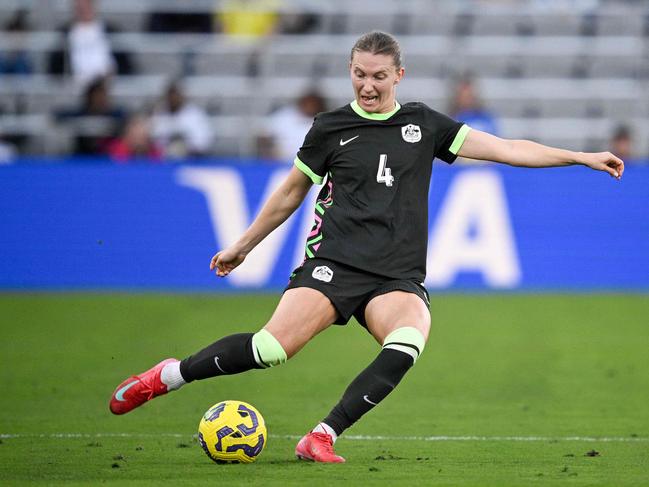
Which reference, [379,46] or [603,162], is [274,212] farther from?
[603,162]

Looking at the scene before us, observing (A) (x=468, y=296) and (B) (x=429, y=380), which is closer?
(B) (x=429, y=380)

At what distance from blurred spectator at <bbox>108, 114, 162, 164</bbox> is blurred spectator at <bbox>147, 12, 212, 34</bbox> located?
109 inches

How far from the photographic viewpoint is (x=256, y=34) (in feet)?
62.0

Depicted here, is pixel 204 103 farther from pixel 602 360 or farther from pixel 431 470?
pixel 431 470

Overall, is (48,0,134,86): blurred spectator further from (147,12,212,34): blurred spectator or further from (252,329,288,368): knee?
Answer: (252,329,288,368): knee

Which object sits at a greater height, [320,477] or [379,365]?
[379,365]

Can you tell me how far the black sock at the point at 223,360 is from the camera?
252 inches

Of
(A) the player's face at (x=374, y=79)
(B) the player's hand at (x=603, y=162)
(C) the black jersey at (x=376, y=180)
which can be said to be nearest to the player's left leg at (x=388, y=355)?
(C) the black jersey at (x=376, y=180)

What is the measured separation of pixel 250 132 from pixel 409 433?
10249mm

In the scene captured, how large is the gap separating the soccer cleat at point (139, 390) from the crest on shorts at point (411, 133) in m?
1.69

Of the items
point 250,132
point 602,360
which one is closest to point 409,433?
point 602,360

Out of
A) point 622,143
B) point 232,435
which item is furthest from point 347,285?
point 622,143

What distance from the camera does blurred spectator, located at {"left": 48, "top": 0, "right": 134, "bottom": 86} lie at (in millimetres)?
17844

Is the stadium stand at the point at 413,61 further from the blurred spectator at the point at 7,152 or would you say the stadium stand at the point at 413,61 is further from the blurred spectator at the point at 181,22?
the blurred spectator at the point at 7,152
